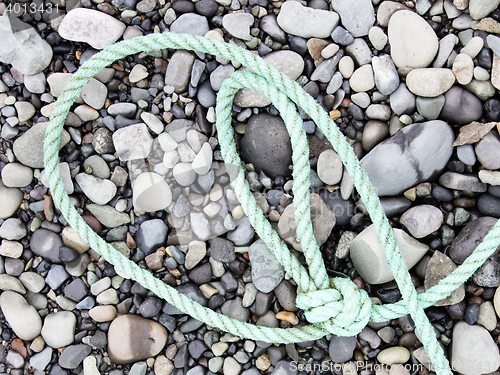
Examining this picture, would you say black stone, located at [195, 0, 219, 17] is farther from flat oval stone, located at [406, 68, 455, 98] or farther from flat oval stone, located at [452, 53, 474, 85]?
flat oval stone, located at [452, 53, 474, 85]

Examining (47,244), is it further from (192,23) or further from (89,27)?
(192,23)

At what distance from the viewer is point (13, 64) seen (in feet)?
4.40

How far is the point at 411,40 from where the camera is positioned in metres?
1.29

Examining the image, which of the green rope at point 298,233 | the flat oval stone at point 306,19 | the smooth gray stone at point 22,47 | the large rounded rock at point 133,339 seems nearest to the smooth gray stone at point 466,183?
the green rope at point 298,233

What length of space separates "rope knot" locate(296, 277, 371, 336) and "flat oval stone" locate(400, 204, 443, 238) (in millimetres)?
290

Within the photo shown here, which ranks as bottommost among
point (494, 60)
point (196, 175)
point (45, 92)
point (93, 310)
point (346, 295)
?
point (93, 310)

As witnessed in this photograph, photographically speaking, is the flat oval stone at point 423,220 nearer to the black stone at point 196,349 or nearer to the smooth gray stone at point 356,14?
the smooth gray stone at point 356,14

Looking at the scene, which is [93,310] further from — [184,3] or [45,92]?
[184,3]

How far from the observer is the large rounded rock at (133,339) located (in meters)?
1.24

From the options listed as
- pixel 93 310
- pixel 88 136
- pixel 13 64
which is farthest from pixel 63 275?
pixel 13 64

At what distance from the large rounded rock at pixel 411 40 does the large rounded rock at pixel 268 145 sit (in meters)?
0.47

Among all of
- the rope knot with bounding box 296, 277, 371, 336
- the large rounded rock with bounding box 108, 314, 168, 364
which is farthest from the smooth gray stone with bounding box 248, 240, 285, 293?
the large rounded rock with bounding box 108, 314, 168, 364

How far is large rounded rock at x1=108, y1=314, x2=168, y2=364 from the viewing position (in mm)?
1242

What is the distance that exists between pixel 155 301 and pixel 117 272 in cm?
16
